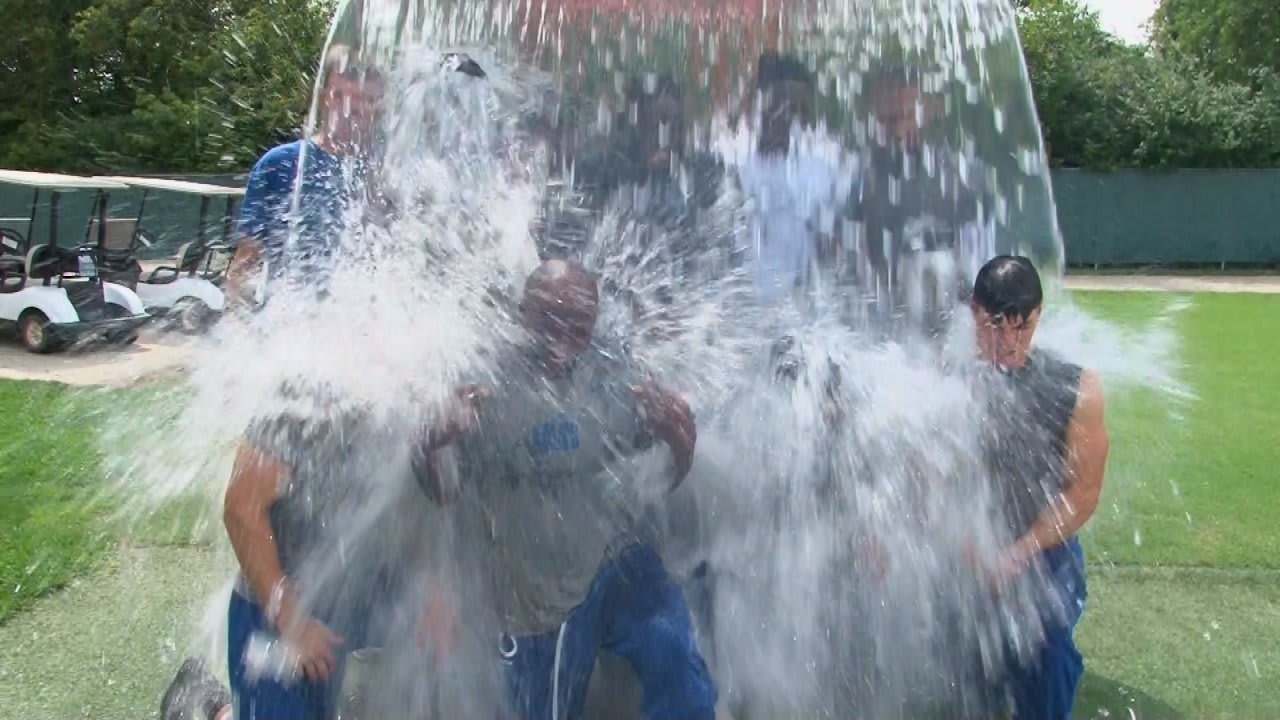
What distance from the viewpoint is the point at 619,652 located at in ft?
10.2

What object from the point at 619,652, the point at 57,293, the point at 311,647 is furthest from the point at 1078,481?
the point at 57,293

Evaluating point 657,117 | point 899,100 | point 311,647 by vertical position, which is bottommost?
point 311,647

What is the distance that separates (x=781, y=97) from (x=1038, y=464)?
137cm

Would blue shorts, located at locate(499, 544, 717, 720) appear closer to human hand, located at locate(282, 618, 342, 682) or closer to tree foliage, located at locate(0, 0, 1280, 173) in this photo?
human hand, located at locate(282, 618, 342, 682)

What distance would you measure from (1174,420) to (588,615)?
563 cm

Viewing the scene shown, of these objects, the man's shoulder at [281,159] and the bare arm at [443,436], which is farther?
the man's shoulder at [281,159]

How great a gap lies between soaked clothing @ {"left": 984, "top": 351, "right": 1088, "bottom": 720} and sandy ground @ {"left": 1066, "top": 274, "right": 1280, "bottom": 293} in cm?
1335

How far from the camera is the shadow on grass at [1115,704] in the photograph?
3727 millimetres

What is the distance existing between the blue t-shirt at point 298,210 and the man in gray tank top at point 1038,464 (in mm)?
1732

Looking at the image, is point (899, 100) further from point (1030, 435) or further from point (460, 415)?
point (460, 415)

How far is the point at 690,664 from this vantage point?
3023mm

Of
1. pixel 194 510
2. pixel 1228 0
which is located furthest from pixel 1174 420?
pixel 1228 0

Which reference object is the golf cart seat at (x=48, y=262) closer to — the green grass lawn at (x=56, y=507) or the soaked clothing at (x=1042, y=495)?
the green grass lawn at (x=56, y=507)

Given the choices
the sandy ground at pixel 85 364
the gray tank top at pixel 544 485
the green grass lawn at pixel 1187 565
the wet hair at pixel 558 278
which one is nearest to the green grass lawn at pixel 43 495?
the sandy ground at pixel 85 364
